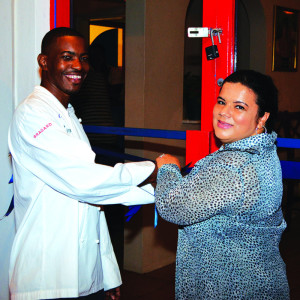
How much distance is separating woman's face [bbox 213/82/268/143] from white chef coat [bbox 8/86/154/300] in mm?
365

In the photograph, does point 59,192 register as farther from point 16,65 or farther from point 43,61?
point 16,65

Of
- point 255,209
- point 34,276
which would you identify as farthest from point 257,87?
point 34,276

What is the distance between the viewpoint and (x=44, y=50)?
1.98m

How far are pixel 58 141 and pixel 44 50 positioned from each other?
0.48 meters

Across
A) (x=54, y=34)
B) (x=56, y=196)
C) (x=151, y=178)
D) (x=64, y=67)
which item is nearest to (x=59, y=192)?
(x=56, y=196)

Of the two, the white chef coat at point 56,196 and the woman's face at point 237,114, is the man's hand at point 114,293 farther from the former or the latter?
the woman's face at point 237,114

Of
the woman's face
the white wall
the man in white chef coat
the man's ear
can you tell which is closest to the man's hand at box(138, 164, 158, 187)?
the man in white chef coat

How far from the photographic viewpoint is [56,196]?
5.89 feet

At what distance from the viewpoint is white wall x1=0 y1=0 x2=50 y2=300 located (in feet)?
8.61

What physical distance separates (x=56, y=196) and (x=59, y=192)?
0.02 metres

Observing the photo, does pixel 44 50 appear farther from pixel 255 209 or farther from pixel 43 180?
pixel 255 209

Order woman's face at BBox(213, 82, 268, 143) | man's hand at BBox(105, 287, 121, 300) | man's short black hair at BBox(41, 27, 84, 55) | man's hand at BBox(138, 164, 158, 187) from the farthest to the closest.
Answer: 1. man's hand at BBox(105, 287, 121, 300)
2. man's short black hair at BBox(41, 27, 84, 55)
3. man's hand at BBox(138, 164, 158, 187)
4. woman's face at BBox(213, 82, 268, 143)

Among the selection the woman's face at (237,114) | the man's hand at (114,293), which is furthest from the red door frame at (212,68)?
the man's hand at (114,293)

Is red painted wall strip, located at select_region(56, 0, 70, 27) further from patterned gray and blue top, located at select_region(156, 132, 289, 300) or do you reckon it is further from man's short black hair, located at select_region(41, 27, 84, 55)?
patterned gray and blue top, located at select_region(156, 132, 289, 300)
